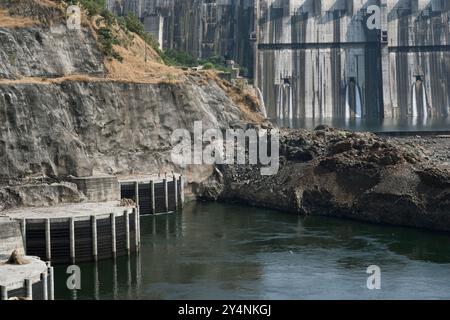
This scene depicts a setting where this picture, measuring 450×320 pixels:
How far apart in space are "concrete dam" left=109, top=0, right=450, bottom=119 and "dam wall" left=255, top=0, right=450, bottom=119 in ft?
0.44

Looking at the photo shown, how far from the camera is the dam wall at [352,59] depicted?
129875 millimetres

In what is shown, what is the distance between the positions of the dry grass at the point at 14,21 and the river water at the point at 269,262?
17593 mm

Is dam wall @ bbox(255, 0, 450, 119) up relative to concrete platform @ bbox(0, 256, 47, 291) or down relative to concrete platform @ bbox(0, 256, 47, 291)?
up

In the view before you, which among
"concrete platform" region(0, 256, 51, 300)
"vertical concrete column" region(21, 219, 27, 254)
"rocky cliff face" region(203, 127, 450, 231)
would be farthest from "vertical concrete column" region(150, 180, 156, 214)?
"concrete platform" region(0, 256, 51, 300)

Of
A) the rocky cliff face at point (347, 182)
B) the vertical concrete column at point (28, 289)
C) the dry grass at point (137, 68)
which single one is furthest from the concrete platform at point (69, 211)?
the dry grass at point (137, 68)

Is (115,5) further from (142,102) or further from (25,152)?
(25,152)

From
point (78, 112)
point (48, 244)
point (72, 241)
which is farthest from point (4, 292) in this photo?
point (78, 112)

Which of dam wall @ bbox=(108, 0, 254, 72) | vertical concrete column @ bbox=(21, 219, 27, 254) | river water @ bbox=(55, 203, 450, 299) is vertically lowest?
river water @ bbox=(55, 203, 450, 299)

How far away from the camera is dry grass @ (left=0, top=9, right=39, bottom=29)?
7349cm

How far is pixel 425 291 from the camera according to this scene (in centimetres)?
4912

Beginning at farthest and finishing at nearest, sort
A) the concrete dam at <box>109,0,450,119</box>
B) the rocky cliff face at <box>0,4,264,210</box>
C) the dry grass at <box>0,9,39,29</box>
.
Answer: the concrete dam at <box>109,0,450,119</box> → the dry grass at <box>0,9,39,29</box> → the rocky cliff face at <box>0,4,264,210</box>

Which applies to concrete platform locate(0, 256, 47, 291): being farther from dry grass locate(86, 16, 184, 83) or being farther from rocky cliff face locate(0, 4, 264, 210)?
dry grass locate(86, 16, 184, 83)

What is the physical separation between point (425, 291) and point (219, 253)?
14586 millimetres

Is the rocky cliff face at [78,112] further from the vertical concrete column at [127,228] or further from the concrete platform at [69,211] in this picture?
the vertical concrete column at [127,228]
